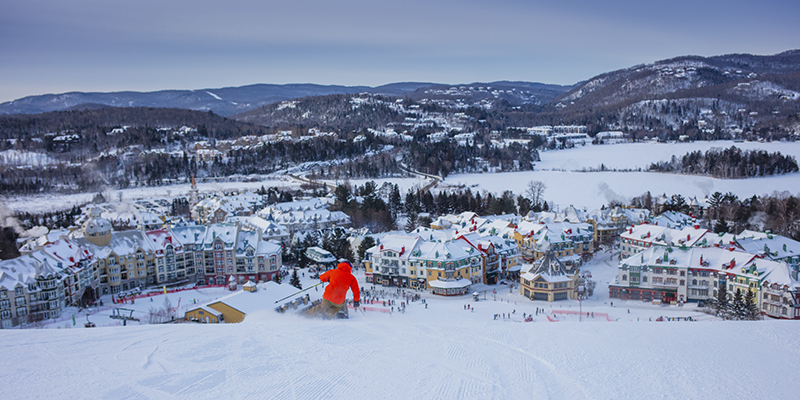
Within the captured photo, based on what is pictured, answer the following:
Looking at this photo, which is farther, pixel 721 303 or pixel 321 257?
pixel 321 257

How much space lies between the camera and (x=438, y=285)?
19438 millimetres

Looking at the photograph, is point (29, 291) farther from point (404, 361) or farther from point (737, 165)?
point (737, 165)

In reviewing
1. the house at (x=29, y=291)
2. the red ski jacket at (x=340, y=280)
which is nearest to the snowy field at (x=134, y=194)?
the house at (x=29, y=291)

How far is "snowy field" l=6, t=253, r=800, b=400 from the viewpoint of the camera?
6254 mm

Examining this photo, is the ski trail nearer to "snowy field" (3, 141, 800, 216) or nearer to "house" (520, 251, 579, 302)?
"house" (520, 251, 579, 302)

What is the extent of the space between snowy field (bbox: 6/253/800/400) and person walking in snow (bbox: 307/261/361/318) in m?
0.59

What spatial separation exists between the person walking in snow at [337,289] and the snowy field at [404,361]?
0.59 meters

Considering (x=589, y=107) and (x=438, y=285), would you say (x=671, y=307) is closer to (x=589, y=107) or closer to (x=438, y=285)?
(x=438, y=285)

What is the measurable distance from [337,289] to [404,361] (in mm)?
3011

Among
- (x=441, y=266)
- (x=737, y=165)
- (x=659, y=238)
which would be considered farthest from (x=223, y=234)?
(x=737, y=165)

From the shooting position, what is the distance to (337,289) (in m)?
9.97

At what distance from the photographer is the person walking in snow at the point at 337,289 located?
31.6 feet

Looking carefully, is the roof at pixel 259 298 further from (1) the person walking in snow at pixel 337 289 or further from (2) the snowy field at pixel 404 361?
(2) the snowy field at pixel 404 361

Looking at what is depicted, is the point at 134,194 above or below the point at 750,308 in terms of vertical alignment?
above
